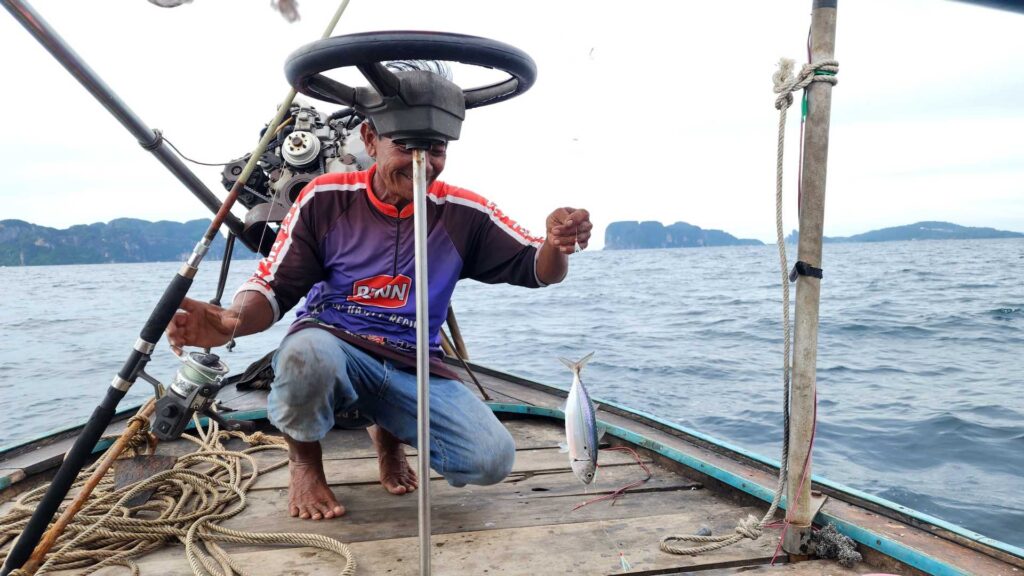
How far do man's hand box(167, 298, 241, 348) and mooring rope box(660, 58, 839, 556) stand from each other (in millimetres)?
1597

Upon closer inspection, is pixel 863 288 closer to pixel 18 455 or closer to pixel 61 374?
pixel 61 374

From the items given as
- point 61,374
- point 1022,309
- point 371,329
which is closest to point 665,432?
point 371,329

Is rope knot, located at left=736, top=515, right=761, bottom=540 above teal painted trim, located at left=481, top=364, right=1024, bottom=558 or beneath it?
beneath

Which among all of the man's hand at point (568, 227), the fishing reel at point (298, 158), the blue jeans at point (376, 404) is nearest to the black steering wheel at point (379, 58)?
the man's hand at point (568, 227)

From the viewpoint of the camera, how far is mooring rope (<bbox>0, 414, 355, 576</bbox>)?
2.19m

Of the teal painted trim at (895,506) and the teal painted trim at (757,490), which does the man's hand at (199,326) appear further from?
the teal painted trim at (895,506)

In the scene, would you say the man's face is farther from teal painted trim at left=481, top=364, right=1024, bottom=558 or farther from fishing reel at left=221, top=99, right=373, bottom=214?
teal painted trim at left=481, top=364, right=1024, bottom=558

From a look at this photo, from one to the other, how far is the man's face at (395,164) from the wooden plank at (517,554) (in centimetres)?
127

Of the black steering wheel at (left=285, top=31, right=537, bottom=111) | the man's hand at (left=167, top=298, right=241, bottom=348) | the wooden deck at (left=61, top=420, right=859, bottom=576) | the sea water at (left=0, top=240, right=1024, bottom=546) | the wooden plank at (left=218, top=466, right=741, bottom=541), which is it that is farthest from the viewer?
the sea water at (left=0, top=240, right=1024, bottom=546)

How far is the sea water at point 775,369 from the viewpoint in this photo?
608cm

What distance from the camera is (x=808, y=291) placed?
2023 mm

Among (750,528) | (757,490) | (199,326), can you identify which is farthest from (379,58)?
(757,490)

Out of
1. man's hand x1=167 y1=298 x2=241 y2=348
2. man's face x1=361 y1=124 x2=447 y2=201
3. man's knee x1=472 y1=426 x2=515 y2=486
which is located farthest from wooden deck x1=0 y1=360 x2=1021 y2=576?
man's face x1=361 y1=124 x2=447 y2=201

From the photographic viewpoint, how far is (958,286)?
2322cm
